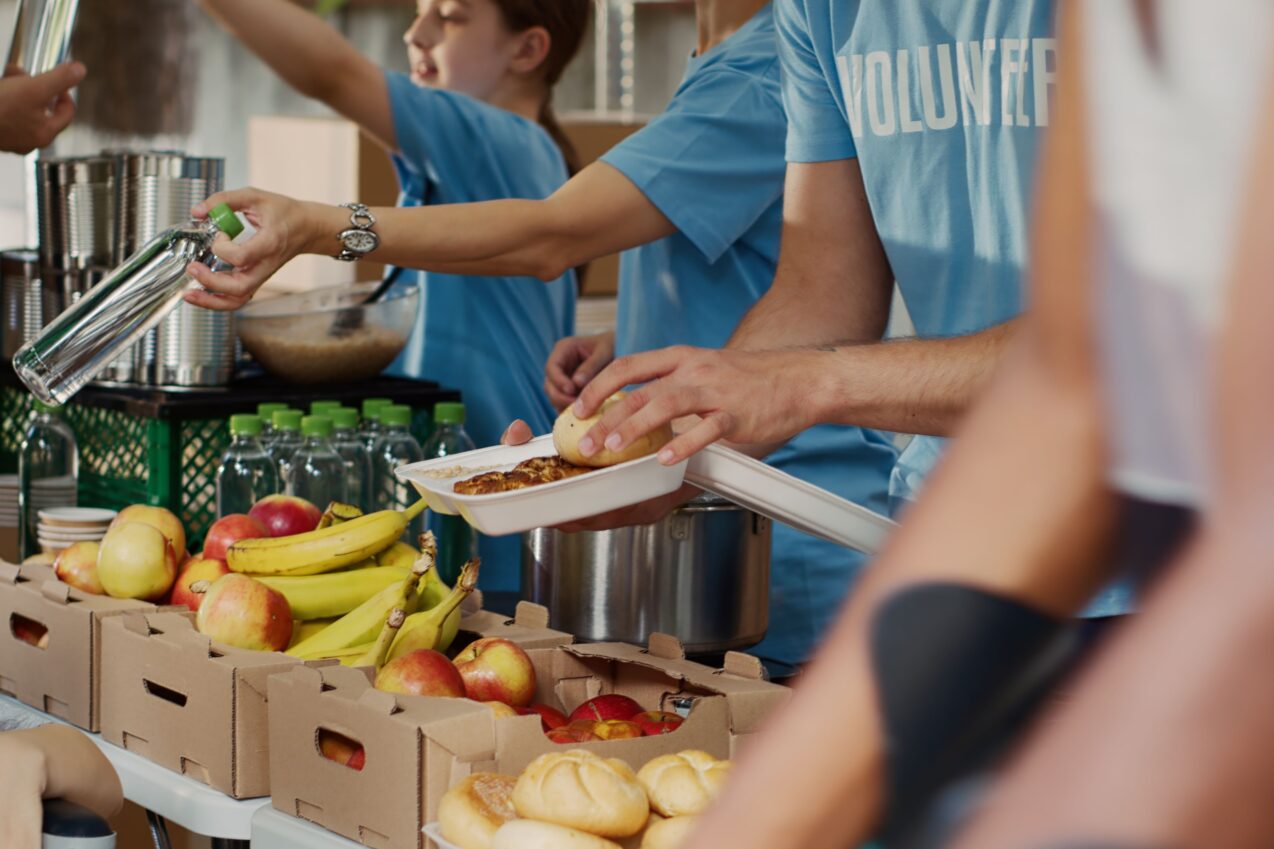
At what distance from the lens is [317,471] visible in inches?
81.2

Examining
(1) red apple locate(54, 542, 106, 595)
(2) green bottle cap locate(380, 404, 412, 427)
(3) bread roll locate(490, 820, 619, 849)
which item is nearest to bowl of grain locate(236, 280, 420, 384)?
(2) green bottle cap locate(380, 404, 412, 427)

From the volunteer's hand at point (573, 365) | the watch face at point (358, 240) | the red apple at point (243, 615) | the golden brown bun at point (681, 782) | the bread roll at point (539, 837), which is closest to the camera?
the bread roll at point (539, 837)

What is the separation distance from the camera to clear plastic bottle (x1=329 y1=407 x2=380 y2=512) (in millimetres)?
2070

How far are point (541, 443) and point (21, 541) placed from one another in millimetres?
1078

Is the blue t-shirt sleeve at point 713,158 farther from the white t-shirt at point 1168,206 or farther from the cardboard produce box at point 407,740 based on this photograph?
the white t-shirt at point 1168,206

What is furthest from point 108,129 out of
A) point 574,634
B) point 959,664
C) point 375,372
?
point 959,664

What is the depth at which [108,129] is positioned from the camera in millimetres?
6203

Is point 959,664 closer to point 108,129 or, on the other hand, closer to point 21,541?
point 21,541

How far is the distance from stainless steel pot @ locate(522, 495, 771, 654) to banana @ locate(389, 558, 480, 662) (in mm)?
162

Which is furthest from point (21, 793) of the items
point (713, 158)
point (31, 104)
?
point (31, 104)

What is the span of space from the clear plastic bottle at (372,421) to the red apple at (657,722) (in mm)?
932

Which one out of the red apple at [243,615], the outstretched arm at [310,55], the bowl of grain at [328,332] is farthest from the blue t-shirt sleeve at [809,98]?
the outstretched arm at [310,55]

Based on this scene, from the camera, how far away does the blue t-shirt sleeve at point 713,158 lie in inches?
78.7

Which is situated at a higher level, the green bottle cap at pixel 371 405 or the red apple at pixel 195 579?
the green bottle cap at pixel 371 405
